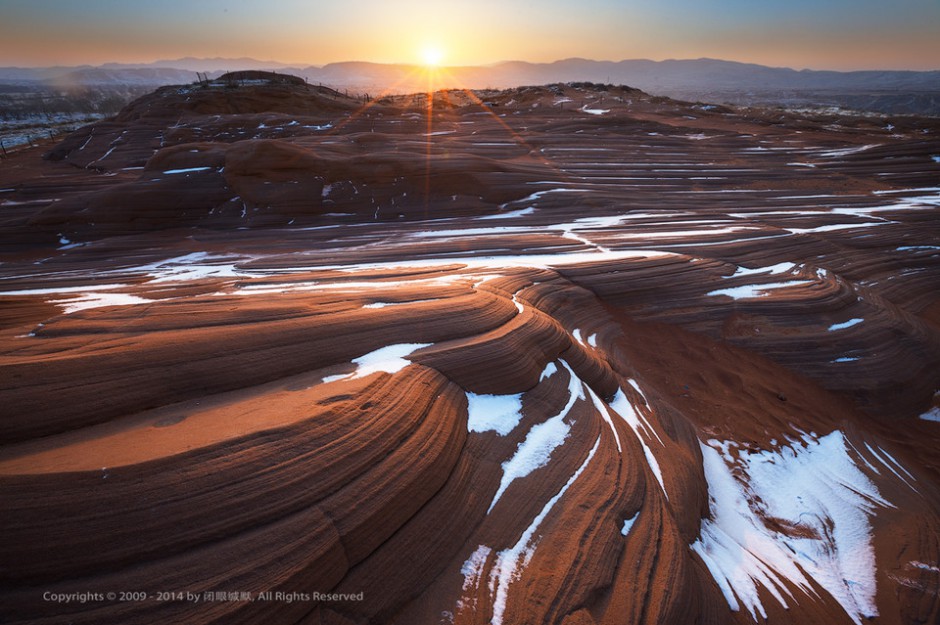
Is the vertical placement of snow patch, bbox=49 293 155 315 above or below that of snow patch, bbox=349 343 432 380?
above

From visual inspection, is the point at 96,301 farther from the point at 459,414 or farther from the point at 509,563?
the point at 509,563

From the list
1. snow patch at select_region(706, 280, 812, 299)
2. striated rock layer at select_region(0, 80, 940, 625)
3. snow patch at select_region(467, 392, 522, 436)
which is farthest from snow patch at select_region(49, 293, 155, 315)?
snow patch at select_region(706, 280, 812, 299)

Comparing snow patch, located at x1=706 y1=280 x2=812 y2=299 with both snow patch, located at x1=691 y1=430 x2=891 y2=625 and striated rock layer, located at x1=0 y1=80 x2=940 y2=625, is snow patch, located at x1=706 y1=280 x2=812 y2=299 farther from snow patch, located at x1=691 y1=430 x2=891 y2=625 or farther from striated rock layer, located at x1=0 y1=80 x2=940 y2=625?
snow patch, located at x1=691 y1=430 x2=891 y2=625

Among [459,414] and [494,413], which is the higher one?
[459,414]

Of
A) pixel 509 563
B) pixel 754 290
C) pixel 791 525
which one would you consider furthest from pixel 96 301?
pixel 754 290

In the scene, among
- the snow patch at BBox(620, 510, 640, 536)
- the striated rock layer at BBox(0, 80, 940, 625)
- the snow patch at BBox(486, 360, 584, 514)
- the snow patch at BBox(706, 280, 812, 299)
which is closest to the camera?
the striated rock layer at BBox(0, 80, 940, 625)

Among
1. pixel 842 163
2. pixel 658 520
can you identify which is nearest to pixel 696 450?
pixel 658 520

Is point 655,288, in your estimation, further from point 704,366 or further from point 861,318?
point 861,318

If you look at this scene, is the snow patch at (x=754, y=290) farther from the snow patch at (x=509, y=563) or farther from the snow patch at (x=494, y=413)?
the snow patch at (x=509, y=563)
